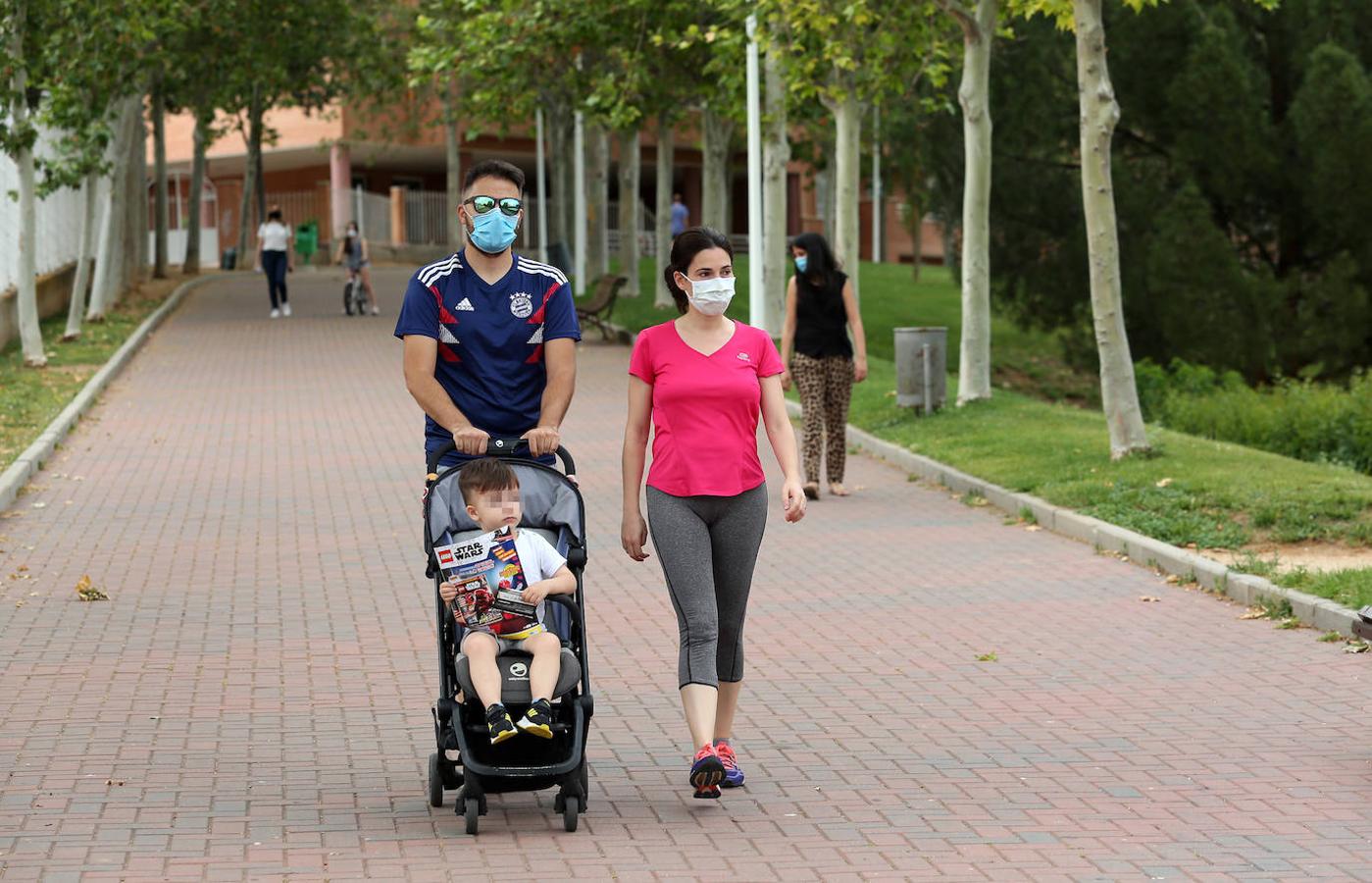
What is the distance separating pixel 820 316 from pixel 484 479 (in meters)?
8.77

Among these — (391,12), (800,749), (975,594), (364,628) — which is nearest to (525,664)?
(800,749)

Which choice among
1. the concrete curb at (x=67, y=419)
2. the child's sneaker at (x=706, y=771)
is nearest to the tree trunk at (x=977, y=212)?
the concrete curb at (x=67, y=419)

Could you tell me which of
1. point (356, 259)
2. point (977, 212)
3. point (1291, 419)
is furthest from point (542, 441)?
point (356, 259)

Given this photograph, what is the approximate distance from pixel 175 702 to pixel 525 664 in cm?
271

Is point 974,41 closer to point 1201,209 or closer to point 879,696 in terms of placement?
point 1201,209

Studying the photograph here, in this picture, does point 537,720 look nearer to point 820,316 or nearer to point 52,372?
point 820,316

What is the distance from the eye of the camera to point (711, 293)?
22.1 ft

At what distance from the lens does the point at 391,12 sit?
47.3 metres

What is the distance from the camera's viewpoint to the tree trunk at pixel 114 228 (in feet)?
106

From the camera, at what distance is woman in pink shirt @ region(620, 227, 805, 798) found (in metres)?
6.71

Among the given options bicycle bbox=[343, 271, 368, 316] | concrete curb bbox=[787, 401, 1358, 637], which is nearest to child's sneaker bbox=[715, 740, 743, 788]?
concrete curb bbox=[787, 401, 1358, 637]

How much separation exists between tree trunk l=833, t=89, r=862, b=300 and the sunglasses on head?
17536mm

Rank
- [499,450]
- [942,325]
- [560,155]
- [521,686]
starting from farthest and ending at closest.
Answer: [560,155] → [942,325] → [499,450] → [521,686]

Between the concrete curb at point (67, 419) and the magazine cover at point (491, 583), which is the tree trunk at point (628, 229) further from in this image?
the magazine cover at point (491, 583)
